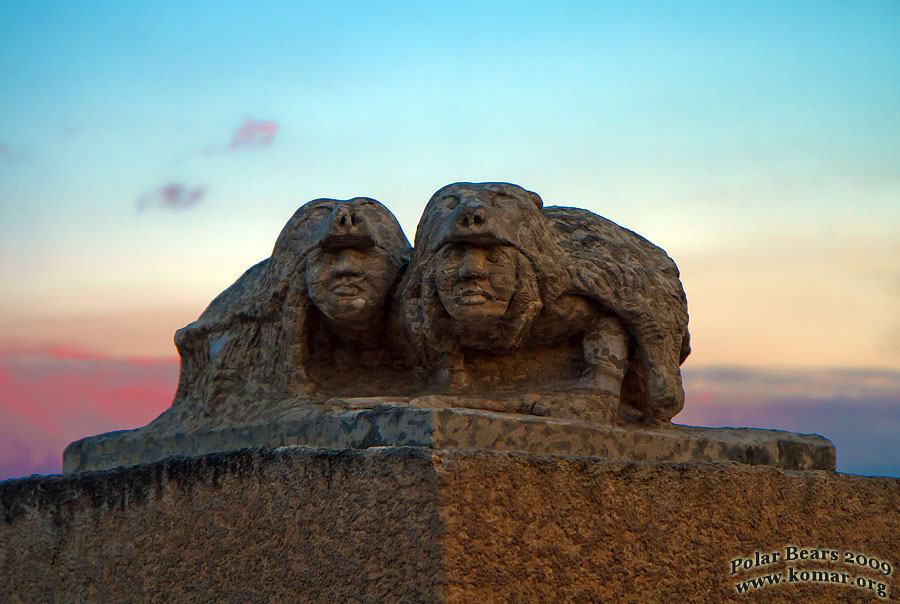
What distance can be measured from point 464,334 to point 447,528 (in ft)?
3.63

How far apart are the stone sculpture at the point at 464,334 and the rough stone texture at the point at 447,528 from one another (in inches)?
9.7

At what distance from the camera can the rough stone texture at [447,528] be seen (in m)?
3.30

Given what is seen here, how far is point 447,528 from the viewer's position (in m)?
3.23

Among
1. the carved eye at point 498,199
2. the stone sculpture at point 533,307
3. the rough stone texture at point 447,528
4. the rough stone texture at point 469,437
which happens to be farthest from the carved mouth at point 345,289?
the rough stone texture at point 447,528

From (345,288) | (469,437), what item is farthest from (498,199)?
(469,437)

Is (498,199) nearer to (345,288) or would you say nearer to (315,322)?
(345,288)

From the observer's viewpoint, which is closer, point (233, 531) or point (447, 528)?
point (447, 528)

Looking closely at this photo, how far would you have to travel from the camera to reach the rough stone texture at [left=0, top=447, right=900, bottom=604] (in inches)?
130

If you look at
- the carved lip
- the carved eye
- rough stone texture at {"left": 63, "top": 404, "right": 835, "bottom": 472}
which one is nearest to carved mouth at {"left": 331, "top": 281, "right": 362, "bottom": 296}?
the carved lip

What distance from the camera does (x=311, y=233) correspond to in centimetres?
446

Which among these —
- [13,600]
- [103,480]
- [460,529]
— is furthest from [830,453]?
[13,600]

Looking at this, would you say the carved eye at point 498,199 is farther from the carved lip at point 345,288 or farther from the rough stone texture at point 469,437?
the rough stone texture at point 469,437

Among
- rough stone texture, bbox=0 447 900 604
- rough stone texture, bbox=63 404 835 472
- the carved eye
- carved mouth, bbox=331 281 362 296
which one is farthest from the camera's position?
carved mouth, bbox=331 281 362 296

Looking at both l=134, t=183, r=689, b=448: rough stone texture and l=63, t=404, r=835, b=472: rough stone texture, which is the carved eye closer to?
l=134, t=183, r=689, b=448: rough stone texture
